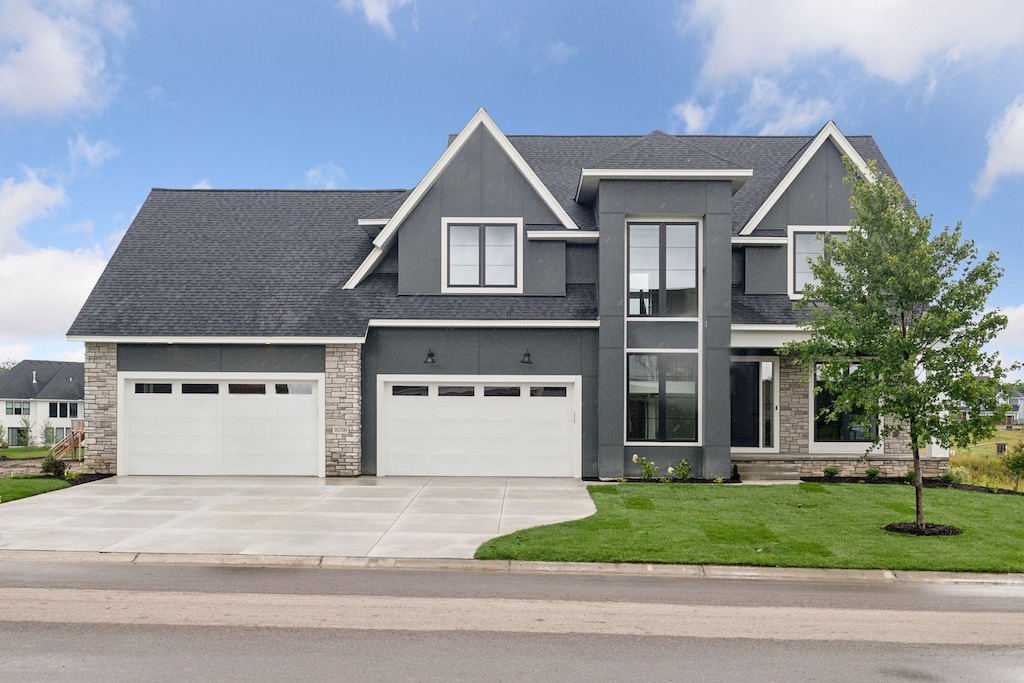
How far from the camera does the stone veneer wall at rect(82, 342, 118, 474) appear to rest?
59.9ft

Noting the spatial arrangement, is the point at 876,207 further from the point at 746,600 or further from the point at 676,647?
the point at 676,647

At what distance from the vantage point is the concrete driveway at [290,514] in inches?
434

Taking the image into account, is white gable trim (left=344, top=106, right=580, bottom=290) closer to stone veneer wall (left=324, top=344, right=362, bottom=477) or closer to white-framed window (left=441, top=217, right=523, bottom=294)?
white-framed window (left=441, top=217, right=523, bottom=294)

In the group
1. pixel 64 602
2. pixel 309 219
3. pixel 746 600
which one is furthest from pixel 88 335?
pixel 746 600

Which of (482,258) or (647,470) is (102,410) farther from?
(647,470)

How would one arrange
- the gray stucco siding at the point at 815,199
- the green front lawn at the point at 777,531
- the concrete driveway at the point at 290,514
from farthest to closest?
the gray stucco siding at the point at 815,199
the concrete driveway at the point at 290,514
the green front lawn at the point at 777,531

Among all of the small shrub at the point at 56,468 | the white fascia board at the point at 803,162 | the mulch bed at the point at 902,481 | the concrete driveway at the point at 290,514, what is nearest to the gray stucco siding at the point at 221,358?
the concrete driveway at the point at 290,514

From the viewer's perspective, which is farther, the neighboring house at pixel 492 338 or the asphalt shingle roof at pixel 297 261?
the asphalt shingle roof at pixel 297 261

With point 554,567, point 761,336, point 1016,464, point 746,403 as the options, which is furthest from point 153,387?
point 1016,464

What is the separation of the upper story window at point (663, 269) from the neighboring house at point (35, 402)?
70381mm

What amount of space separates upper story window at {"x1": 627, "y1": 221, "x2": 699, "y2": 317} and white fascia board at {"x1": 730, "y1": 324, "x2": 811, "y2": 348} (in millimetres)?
1256

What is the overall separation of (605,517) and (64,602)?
8.01 metres

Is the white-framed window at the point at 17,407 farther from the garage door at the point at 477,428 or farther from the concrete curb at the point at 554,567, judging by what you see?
→ the concrete curb at the point at 554,567

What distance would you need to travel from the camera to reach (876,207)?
40.6 feet
